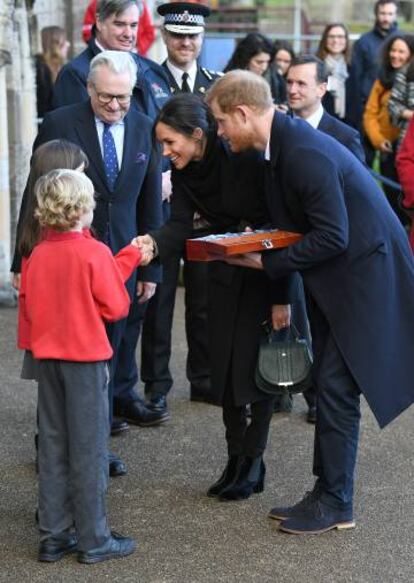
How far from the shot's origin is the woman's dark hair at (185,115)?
180 inches

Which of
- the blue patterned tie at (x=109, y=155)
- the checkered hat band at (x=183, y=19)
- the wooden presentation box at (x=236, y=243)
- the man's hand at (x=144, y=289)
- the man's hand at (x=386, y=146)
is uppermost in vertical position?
the checkered hat band at (x=183, y=19)

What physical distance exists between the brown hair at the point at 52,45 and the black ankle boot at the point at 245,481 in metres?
5.94

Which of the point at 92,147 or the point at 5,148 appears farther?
the point at 5,148

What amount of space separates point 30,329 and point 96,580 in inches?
37.5

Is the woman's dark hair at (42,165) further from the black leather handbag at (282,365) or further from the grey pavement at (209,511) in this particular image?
the grey pavement at (209,511)

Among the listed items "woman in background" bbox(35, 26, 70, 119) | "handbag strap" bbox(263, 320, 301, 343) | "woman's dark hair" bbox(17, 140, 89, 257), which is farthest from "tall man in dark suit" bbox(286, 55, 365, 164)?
"woman in background" bbox(35, 26, 70, 119)

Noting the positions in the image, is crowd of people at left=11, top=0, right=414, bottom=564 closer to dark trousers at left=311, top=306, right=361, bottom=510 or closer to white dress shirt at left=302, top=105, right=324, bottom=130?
dark trousers at left=311, top=306, right=361, bottom=510

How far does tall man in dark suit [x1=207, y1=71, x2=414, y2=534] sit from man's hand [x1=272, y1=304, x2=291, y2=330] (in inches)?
5.1

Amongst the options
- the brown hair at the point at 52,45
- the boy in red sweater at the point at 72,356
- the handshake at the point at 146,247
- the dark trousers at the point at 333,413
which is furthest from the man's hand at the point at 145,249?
the brown hair at the point at 52,45

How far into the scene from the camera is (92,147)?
17.1 feet

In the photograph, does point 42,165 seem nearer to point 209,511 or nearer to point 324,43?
point 209,511

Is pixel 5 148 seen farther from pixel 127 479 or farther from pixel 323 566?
pixel 323 566

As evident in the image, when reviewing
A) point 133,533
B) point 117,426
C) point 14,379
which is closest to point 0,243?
point 14,379

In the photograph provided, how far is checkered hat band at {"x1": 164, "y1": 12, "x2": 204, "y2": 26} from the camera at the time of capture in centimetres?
651
